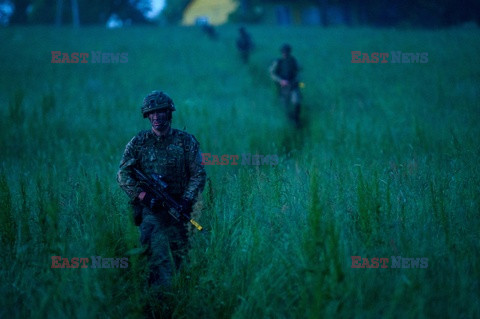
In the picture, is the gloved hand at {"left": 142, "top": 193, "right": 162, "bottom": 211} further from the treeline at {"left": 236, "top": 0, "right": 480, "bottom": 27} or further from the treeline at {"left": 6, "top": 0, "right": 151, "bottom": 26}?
the treeline at {"left": 6, "top": 0, "right": 151, "bottom": 26}

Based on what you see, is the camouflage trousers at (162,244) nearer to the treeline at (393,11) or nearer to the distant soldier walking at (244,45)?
the distant soldier walking at (244,45)

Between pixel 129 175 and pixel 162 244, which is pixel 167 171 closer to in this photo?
pixel 129 175

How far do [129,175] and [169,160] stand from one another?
0.43 meters

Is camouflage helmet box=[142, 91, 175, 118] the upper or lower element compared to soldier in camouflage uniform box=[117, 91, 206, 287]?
upper

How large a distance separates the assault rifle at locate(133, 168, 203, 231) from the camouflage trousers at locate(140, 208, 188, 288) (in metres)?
0.15

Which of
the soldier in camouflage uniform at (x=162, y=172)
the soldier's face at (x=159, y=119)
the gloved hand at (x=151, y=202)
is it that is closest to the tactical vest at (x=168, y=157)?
the soldier in camouflage uniform at (x=162, y=172)

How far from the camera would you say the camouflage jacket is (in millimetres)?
3957

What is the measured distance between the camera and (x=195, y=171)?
401 cm

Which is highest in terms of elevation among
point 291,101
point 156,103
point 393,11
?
point 393,11

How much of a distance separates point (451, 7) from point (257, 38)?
2167 centimetres

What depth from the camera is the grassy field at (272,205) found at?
286 centimetres

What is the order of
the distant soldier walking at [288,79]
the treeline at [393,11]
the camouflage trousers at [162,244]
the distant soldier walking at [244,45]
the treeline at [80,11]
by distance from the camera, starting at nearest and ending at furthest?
the camouflage trousers at [162,244], the distant soldier walking at [288,79], the distant soldier walking at [244,45], the treeline at [393,11], the treeline at [80,11]

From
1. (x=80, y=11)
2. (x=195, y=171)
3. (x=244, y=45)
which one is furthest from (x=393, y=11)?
(x=195, y=171)

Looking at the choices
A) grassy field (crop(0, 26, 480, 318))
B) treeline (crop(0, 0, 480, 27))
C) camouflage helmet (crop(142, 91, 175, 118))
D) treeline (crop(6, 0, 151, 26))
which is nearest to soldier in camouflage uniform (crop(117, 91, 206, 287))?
camouflage helmet (crop(142, 91, 175, 118))
